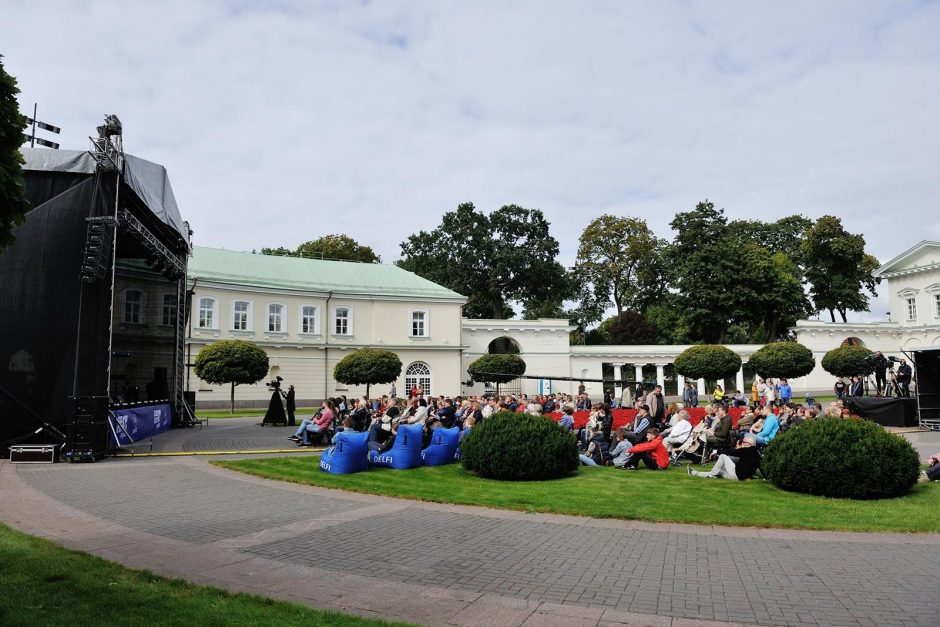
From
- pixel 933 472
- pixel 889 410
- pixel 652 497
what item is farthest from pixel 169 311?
pixel 889 410

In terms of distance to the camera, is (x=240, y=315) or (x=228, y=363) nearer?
(x=228, y=363)

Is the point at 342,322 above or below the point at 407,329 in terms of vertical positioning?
above

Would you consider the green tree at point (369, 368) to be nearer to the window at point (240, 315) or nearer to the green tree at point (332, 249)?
the window at point (240, 315)

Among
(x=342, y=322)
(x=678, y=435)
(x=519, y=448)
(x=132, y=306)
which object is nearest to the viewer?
(x=519, y=448)

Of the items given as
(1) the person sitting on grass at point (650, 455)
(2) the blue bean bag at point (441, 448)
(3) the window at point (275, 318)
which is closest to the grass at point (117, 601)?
(2) the blue bean bag at point (441, 448)

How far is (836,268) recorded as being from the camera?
61250 millimetres

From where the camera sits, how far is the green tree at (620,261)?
66.1 meters

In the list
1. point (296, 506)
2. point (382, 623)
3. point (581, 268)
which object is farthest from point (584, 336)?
point (382, 623)

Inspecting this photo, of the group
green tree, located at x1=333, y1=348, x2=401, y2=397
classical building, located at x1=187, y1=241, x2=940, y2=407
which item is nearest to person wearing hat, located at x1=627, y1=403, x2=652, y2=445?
green tree, located at x1=333, y1=348, x2=401, y2=397

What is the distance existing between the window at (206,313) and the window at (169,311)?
656 inches

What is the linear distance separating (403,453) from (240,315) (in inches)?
1275

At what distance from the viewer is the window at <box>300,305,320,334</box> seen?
4506 cm

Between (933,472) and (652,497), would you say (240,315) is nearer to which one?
(652,497)

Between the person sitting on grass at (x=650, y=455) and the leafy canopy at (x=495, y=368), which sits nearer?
the person sitting on grass at (x=650, y=455)
